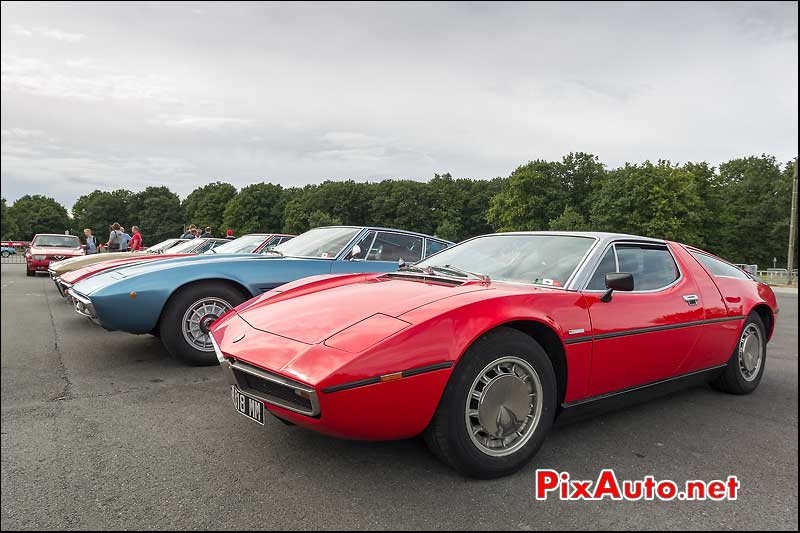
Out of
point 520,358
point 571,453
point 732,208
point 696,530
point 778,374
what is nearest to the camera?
point 696,530

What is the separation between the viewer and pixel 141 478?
2320 mm

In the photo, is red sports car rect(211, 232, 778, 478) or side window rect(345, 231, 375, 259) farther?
side window rect(345, 231, 375, 259)

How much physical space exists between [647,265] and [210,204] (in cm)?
8384

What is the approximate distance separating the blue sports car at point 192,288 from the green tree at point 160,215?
6147cm

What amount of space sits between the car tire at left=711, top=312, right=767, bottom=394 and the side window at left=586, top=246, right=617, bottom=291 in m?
1.40

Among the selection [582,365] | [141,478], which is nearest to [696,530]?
[582,365]

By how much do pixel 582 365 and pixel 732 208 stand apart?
57817 mm

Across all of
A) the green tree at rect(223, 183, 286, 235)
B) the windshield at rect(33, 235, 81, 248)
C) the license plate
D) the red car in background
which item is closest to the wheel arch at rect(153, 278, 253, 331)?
the license plate

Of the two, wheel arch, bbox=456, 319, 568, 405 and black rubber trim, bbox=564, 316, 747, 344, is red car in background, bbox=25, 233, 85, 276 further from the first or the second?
black rubber trim, bbox=564, 316, 747, 344

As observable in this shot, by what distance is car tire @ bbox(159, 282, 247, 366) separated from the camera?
459 cm

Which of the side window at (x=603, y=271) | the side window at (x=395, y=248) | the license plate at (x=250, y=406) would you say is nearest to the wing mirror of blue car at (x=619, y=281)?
the side window at (x=603, y=271)

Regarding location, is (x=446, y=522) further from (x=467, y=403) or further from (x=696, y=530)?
(x=696, y=530)

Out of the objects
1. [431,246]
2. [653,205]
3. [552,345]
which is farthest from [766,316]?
[653,205]

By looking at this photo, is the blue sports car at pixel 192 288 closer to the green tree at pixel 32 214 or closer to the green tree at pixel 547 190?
the green tree at pixel 32 214
